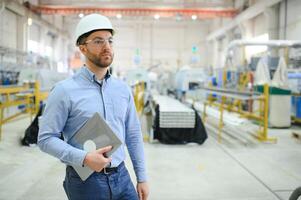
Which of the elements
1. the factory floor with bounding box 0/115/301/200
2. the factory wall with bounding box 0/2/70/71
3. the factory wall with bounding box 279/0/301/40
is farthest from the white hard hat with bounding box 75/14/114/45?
the factory wall with bounding box 0/2/70/71

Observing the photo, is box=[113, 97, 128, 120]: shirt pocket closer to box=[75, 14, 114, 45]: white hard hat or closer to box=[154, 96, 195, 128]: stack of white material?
box=[75, 14, 114, 45]: white hard hat

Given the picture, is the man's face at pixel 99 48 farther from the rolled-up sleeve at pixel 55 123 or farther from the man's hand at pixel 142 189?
the man's hand at pixel 142 189

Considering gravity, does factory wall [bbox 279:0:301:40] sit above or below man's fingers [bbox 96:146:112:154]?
above

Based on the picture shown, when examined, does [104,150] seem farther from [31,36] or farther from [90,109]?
[31,36]

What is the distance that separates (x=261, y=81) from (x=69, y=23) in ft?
48.0

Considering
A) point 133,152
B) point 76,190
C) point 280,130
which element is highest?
point 133,152

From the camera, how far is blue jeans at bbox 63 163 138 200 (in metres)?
1.40

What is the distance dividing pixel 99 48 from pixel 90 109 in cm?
26

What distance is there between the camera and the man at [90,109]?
133cm

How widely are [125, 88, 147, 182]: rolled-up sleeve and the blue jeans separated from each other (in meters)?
0.15

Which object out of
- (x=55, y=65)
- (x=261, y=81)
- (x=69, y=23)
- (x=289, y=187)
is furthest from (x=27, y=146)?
(x=69, y=23)

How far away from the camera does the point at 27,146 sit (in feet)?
18.0

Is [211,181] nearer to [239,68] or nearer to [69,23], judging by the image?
[239,68]

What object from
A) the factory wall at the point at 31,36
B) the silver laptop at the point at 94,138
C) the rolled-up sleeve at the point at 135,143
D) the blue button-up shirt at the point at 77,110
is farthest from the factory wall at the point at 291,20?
the silver laptop at the point at 94,138
